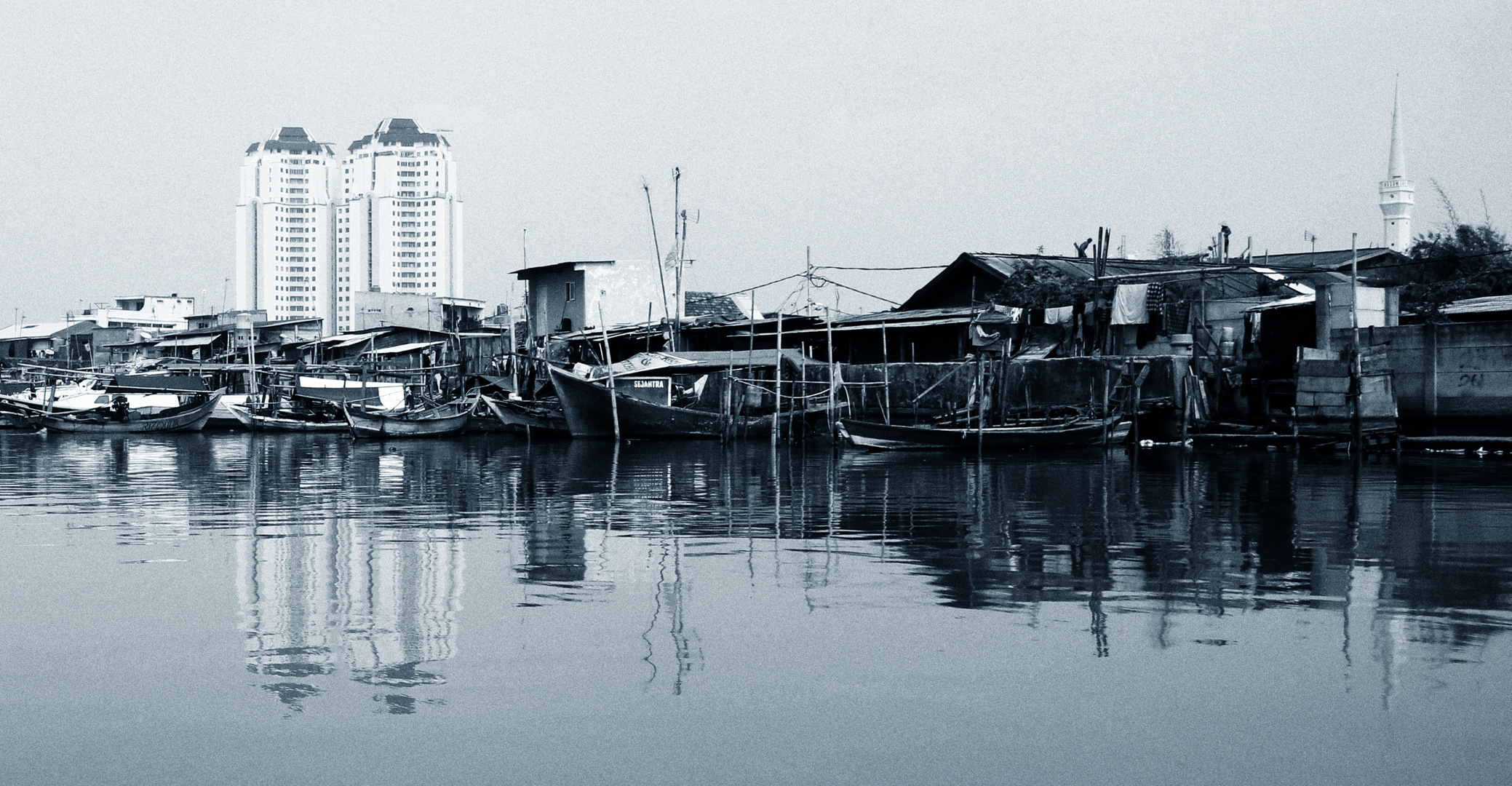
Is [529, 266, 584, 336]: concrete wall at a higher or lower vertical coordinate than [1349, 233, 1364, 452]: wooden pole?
higher

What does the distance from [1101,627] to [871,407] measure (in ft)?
92.5

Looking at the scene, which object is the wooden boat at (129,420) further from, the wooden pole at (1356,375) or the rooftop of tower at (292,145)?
the rooftop of tower at (292,145)

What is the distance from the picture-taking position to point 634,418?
3634 centimetres

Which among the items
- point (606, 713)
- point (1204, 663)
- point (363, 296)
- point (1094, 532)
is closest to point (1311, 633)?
point (1204, 663)

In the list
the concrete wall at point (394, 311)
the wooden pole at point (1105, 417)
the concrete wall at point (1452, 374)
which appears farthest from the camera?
the concrete wall at point (394, 311)

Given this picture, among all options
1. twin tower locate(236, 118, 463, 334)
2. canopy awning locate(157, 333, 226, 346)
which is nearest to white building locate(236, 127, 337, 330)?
twin tower locate(236, 118, 463, 334)

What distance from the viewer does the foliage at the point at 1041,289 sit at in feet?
115

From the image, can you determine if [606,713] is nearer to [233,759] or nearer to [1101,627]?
[233,759]

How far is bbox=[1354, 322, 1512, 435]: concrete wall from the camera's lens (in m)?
27.7

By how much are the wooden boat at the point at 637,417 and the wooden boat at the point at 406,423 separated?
407 cm

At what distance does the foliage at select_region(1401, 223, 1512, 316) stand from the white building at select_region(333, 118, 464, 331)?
105 metres

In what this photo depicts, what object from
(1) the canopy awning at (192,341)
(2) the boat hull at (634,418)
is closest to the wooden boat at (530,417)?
(2) the boat hull at (634,418)

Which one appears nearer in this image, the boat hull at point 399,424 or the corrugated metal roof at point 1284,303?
the corrugated metal roof at point 1284,303

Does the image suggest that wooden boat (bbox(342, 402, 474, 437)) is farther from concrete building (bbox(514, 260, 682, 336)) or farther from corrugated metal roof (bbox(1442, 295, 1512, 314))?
corrugated metal roof (bbox(1442, 295, 1512, 314))
